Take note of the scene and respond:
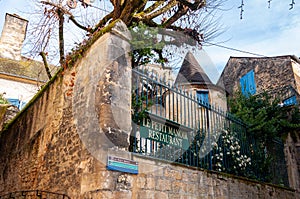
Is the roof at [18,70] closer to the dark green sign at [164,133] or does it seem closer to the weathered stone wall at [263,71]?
the weathered stone wall at [263,71]

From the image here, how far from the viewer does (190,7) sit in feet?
19.1

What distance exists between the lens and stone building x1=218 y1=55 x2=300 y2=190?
11719mm

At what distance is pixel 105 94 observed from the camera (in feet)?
12.9

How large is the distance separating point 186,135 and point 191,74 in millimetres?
7251

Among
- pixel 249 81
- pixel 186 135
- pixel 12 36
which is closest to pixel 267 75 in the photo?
pixel 249 81

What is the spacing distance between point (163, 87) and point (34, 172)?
9.80ft

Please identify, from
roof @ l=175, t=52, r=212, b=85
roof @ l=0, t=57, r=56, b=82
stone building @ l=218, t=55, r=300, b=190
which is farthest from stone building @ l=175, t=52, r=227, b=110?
roof @ l=0, t=57, r=56, b=82

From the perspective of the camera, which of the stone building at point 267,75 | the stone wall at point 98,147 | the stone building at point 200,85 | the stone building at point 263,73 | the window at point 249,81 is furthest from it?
the window at point 249,81

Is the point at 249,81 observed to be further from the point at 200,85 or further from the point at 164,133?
the point at 164,133

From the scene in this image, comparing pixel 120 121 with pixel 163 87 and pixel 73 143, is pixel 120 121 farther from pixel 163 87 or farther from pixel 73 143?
pixel 163 87

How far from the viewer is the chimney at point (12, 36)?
45.0 ft

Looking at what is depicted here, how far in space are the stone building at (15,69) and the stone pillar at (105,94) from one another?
8.25m

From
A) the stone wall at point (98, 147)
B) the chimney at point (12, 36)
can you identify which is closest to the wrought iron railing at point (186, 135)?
the stone wall at point (98, 147)

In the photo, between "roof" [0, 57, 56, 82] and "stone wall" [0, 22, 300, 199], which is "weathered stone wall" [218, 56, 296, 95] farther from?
"roof" [0, 57, 56, 82]
